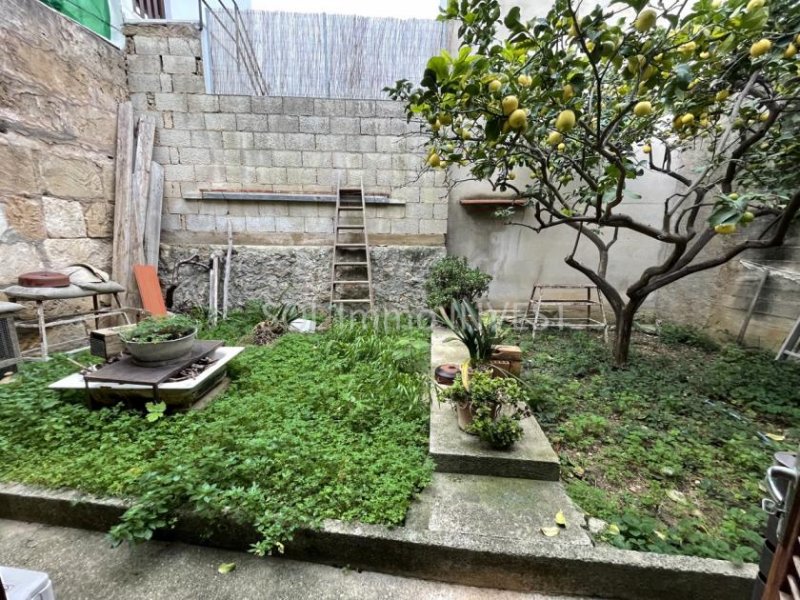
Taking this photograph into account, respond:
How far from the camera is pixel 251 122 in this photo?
395 cm

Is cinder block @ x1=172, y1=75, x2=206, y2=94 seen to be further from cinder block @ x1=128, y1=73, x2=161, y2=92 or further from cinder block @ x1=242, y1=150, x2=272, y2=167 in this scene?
cinder block @ x1=242, y1=150, x2=272, y2=167

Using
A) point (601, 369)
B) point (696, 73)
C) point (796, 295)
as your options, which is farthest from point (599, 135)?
point (796, 295)

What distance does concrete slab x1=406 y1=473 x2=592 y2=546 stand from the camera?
1307mm

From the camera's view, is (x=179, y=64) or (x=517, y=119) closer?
(x=517, y=119)

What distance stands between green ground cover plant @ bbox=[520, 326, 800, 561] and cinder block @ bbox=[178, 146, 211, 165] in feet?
14.3

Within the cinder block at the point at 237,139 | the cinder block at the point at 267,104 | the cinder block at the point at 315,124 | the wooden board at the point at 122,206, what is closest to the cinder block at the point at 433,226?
the cinder block at the point at 315,124

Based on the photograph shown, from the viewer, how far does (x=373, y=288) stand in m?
4.37

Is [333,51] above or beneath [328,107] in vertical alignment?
above

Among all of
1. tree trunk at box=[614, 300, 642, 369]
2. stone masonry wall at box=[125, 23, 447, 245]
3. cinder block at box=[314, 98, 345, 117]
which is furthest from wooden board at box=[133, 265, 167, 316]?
tree trunk at box=[614, 300, 642, 369]

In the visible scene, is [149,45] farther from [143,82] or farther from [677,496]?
[677,496]

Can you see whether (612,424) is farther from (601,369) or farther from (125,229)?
(125,229)

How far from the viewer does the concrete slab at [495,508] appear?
4.29 feet

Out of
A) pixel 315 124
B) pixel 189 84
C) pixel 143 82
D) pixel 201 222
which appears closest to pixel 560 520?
pixel 315 124

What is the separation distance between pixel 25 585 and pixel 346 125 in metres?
4.34
